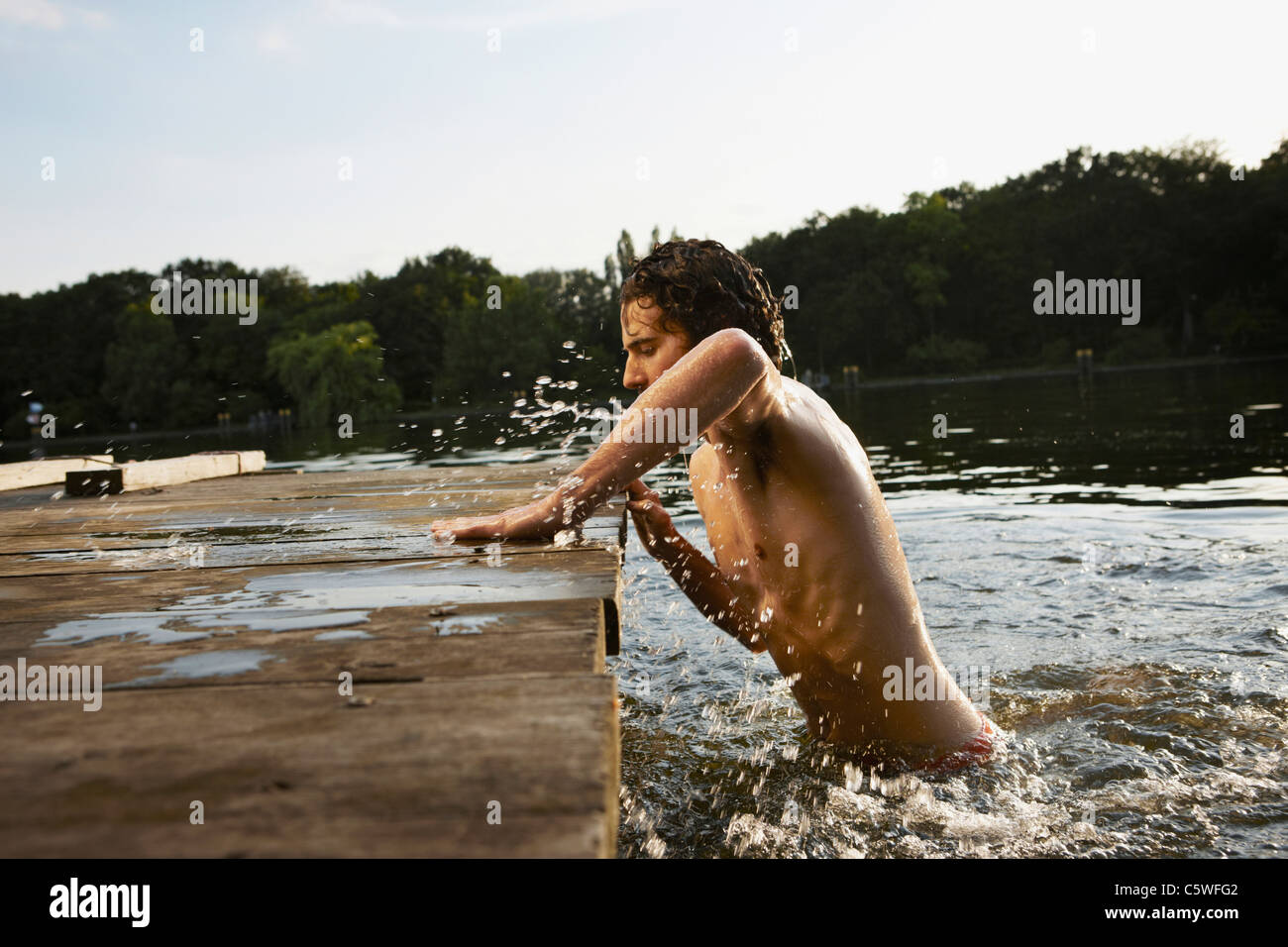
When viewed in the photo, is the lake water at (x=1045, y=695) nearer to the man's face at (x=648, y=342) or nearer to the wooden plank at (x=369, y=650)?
the wooden plank at (x=369, y=650)

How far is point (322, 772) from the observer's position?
1.35 meters

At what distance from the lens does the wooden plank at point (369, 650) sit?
1.81 metres

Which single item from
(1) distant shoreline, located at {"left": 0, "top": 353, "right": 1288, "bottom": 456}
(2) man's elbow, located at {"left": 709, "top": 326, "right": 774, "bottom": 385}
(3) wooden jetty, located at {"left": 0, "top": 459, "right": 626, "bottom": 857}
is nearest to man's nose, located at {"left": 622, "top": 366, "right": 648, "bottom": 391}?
(3) wooden jetty, located at {"left": 0, "top": 459, "right": 626, "bottom": 857}

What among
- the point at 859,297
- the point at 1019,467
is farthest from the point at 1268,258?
the point at 1019,467

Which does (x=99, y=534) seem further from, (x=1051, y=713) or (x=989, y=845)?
(x=1051, y=713)

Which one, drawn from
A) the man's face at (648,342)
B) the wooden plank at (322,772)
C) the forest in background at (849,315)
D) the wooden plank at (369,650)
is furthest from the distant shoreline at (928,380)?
the wooden plank at (322,772)

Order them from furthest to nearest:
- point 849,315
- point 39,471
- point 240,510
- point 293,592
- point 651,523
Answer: point 849,315 → point 39,471 → point 240,510 → point 651,523 → point 293,592


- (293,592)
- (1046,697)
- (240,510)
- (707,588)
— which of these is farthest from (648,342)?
(240,510)

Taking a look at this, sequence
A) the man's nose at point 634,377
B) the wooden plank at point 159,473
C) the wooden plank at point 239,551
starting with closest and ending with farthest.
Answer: the man's nose at point 634,377
the wooden plank at point 239,551
the wooden plank at point 159,473

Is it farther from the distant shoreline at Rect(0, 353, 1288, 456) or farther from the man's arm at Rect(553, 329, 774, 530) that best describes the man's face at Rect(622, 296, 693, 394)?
the distant shoreline at Rect(0, 353, 1288, 456)

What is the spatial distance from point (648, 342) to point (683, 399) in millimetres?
730

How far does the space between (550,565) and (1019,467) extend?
11.8 m

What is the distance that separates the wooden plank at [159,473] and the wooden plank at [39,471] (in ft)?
1.01

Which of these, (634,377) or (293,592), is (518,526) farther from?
(293,592)
